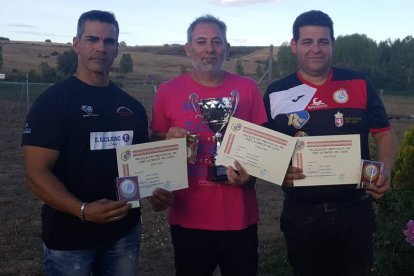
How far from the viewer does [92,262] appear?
317 centimetres

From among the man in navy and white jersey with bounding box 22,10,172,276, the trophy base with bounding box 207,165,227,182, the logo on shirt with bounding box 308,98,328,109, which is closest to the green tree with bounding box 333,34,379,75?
the logo on shirt with bounding box 308,98,328,109

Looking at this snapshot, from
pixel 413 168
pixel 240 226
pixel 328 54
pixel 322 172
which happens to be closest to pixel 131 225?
pixel 240 226

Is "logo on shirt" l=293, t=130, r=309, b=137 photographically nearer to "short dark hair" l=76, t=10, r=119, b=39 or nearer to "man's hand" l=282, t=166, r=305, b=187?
"man's hand" l=282, t=166, r=305, b=187

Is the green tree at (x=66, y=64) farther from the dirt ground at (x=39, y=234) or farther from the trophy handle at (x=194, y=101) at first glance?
the trophy handle at (x=194, y=101)

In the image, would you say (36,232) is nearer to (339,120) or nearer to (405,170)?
(405,170)

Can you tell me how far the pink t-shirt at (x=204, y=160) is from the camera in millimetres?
3537

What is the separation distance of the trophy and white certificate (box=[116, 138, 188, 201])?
22 centimetres

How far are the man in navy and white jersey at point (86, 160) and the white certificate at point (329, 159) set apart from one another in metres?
0.93

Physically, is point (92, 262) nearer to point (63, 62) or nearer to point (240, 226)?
point (240, 226)

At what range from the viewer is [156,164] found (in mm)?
3320

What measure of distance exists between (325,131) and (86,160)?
161 cm

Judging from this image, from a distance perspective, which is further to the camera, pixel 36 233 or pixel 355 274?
pixel 36 233

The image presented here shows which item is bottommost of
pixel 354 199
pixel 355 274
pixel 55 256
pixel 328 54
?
pixel 355 274

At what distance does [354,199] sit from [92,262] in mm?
1810
